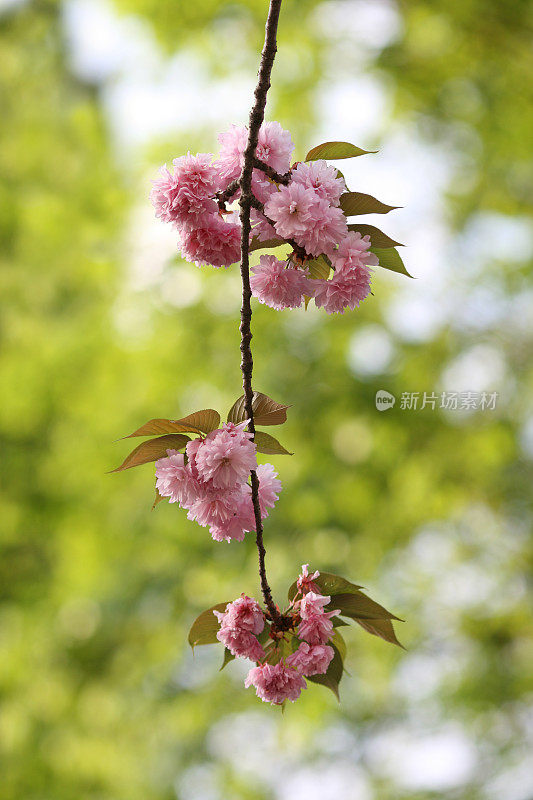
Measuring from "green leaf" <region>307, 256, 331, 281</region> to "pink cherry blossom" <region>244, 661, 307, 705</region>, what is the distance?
30 cm

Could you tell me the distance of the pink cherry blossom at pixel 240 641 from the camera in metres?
0.58

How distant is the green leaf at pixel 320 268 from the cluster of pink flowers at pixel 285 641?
23cm

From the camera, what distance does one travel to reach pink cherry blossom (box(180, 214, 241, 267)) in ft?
1.94

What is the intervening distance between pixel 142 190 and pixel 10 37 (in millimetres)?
2064

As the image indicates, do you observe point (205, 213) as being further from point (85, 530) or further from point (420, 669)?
point (420, 669)

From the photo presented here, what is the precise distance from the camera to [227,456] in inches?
20.7

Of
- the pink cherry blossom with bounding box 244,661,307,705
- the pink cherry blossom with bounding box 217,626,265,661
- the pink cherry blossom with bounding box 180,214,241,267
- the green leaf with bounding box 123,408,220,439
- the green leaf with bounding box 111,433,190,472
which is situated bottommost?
the pink cherry blossom with bounding box 244,661,307,705

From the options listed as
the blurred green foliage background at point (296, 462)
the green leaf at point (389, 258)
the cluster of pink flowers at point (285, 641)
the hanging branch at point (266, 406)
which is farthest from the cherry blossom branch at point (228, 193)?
the blurred green foliage background at point (296, 462)

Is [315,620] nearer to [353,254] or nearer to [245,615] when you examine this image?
[245,615]

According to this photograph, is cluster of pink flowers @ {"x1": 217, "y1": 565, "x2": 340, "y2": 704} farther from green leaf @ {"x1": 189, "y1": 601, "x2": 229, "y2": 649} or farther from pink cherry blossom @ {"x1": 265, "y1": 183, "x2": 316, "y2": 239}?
pink cherry blossom @ {"x1": 265, "y1": 183, "x2": 316, "y2": 239}

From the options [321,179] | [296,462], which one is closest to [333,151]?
[321,179]

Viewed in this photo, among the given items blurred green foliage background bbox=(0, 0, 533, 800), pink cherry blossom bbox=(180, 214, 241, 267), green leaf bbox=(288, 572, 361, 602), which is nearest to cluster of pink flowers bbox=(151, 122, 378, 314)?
pink cherry blossom bbox=(180, 214, 241, 267)

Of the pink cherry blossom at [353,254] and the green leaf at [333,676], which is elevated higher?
the pink cherry blossom at [353,254]

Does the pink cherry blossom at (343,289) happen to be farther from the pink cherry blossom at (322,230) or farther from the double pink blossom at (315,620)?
the double pink blossom at (315,620)
